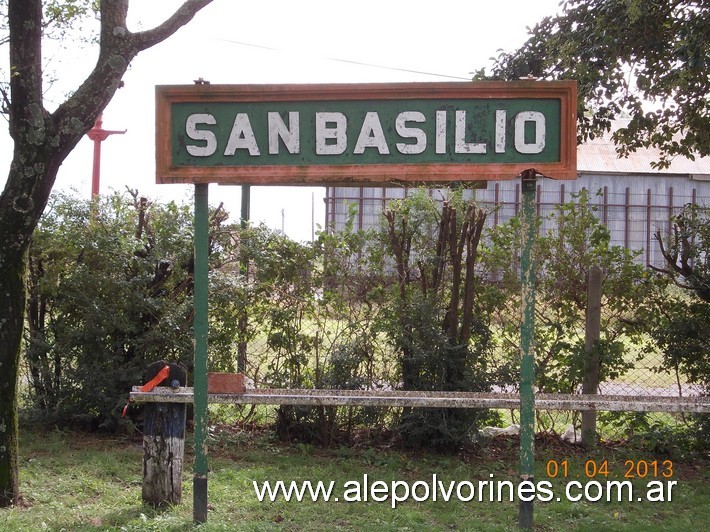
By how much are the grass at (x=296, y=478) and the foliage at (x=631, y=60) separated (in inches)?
147

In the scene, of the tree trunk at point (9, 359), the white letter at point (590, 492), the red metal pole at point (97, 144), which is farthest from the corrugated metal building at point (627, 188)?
the tree trunk at point (9, 359)

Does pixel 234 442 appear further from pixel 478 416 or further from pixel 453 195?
pixel 453 195

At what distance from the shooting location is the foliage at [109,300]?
740cm

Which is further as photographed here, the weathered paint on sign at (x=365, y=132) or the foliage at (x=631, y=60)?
the foliage at (x=631, y=60)

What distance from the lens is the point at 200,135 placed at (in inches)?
203

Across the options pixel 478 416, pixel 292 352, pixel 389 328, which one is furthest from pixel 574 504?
pixel 292 352

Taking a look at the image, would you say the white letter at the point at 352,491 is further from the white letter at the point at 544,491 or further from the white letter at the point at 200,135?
the white letter at the point at 200,135

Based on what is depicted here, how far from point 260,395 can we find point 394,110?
2236mm

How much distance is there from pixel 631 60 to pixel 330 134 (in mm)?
4731

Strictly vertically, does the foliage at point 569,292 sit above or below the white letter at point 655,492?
above

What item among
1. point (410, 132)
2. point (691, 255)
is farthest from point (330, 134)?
point (691, 255)

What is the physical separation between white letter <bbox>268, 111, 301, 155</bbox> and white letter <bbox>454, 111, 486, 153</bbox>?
3.47ft

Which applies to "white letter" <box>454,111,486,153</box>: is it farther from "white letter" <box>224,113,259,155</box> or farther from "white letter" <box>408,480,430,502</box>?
"white letter" <box>408,480,430,502</box>

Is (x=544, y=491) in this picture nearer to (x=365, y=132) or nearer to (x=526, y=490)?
(x=526, y=490)
